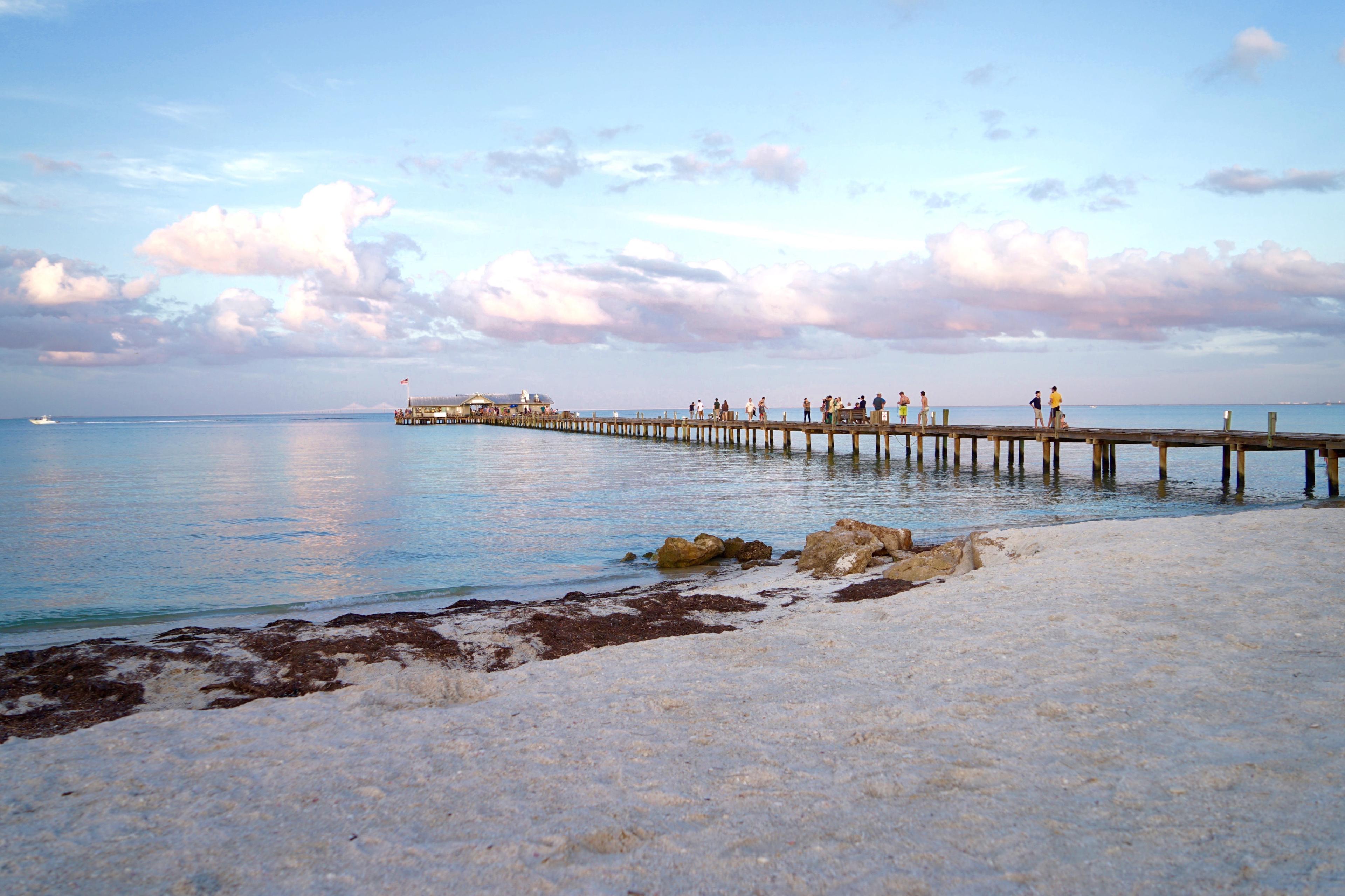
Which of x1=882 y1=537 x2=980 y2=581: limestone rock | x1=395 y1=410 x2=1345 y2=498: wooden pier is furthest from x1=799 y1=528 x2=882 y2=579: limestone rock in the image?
x1=395 y1=410 x2=1345 y2=498: wooden pier

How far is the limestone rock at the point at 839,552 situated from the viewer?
11750 millimetres

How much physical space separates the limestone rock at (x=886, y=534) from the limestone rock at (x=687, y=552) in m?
2.35

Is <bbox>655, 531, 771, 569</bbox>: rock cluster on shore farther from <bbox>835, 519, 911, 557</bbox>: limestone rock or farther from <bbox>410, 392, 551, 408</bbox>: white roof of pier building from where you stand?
<bbox>410, 392, 551, 408</bbox>: white roof of pier building

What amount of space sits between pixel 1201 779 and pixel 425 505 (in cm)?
2353

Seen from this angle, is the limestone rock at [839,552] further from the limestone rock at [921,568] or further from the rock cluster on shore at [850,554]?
the limestone rock at [921,568]

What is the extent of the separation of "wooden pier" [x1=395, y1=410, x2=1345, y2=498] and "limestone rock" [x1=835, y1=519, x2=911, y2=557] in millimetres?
14504

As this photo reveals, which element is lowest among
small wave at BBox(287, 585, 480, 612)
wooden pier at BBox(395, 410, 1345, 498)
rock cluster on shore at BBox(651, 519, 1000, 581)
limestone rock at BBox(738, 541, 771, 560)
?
small wave at BBox(287, 585, 480, 612)

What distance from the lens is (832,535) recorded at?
495 inches

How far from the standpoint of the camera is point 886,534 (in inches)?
518

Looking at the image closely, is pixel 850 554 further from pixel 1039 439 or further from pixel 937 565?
pixel 1039 439

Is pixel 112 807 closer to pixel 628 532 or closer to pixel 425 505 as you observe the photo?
pixel 628 532

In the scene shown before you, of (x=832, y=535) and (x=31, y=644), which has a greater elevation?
(x=832, y=535)

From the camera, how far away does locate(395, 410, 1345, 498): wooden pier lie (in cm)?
2234

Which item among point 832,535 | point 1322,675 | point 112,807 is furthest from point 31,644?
point 1322,675
